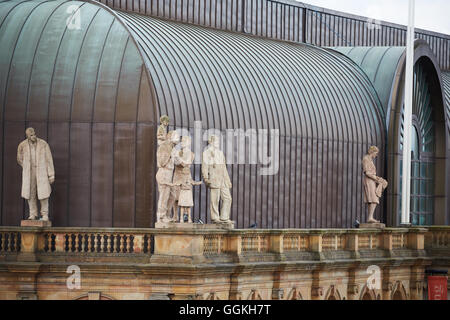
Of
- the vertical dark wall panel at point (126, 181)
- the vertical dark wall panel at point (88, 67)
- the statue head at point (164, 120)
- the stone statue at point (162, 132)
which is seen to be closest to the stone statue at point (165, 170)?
the stone statue at point (162, 132)

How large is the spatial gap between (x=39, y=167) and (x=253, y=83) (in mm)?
12053

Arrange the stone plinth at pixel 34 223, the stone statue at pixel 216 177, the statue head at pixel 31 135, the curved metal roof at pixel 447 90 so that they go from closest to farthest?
the stone plinth at pixel 34 223 < the statue head at pixel 31 135 < the stone statue at pixel 216 177 < the curved metal roof at pixel 447 90

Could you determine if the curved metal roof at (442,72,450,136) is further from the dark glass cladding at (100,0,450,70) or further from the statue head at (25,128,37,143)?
the statue head at (25,128,37,143)

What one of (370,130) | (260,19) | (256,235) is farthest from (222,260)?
(260,19)

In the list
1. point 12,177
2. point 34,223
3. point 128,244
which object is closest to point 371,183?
point 12,177

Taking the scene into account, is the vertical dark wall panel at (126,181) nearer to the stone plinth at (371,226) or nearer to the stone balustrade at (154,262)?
the stone balustrade at (154,262)

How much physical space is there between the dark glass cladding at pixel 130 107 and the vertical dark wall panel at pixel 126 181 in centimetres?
4

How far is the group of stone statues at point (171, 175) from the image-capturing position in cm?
5828

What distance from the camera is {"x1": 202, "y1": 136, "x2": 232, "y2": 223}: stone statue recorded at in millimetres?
60500

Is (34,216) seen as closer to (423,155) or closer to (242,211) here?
(242,211)

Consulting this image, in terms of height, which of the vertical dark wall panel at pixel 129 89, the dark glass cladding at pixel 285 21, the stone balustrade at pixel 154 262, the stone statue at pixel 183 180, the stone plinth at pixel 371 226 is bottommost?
the stone balustrade at pixel 154 262

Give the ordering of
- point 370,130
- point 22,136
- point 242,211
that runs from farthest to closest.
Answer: point 370,130
point 242,211
point 22,136

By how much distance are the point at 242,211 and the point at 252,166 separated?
6.06ft
